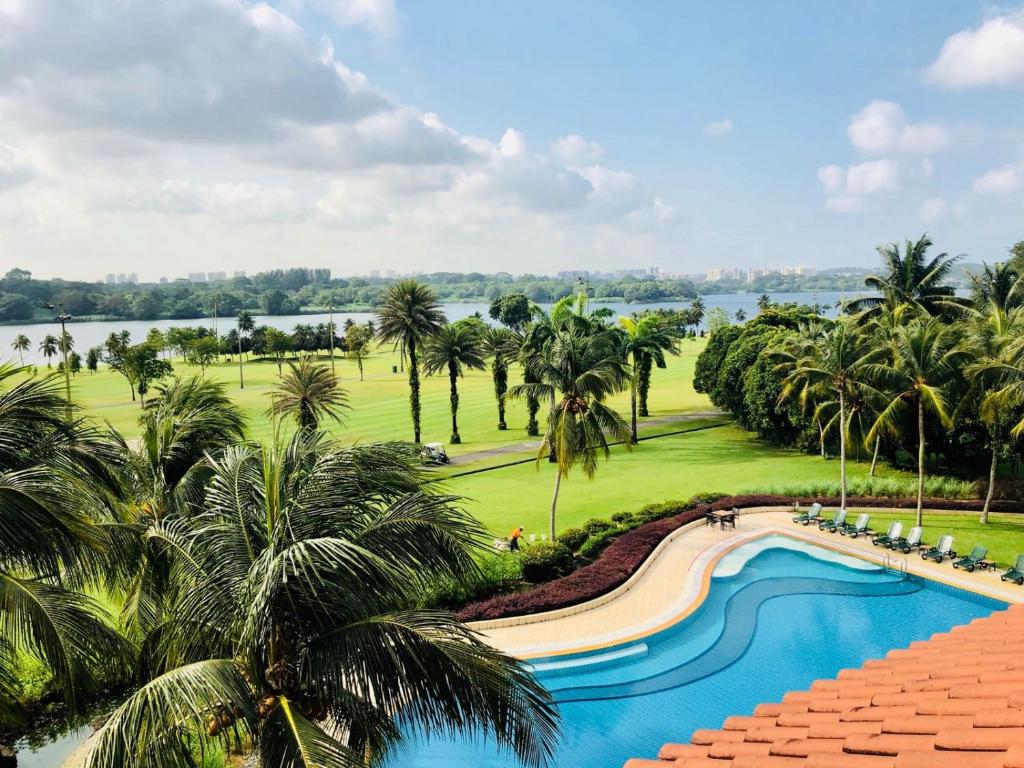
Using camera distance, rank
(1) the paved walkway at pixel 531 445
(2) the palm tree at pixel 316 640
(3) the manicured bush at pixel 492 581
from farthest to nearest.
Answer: (1) the paved walkway at pixel 531 445 → (3) the manicured bush at pixel 492 581 → (2) the palm tree at pixel 316 640

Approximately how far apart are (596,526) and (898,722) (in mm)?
18856

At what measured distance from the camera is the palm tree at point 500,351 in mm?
44812

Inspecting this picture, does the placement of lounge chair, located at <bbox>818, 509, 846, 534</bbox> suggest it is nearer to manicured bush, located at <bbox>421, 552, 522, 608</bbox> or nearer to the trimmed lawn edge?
the trimmed lawn edge

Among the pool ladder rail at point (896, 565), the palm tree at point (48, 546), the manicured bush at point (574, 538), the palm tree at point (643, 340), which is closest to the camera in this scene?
the palm tree at point (48, 546)

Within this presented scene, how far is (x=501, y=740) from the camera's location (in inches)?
255

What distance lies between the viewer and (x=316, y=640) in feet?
21.5

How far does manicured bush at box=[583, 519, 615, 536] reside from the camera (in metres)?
23.3

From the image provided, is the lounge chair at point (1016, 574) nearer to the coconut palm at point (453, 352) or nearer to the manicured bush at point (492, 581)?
the manicured bush at point (492, 581)

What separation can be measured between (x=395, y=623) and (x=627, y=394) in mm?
55646

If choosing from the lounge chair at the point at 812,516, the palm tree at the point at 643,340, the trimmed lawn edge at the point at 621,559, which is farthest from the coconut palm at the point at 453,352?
the lounge chair at the point at 812,516

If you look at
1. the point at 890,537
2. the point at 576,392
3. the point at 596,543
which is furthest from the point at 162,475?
the point at 890,537

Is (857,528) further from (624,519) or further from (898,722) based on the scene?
(898,722)

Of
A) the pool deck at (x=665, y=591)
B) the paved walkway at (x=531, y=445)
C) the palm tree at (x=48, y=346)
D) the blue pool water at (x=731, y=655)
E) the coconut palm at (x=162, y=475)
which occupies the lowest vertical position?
the blue pool water at (x=731, y=655)

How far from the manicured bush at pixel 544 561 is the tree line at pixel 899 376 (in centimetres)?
1248
